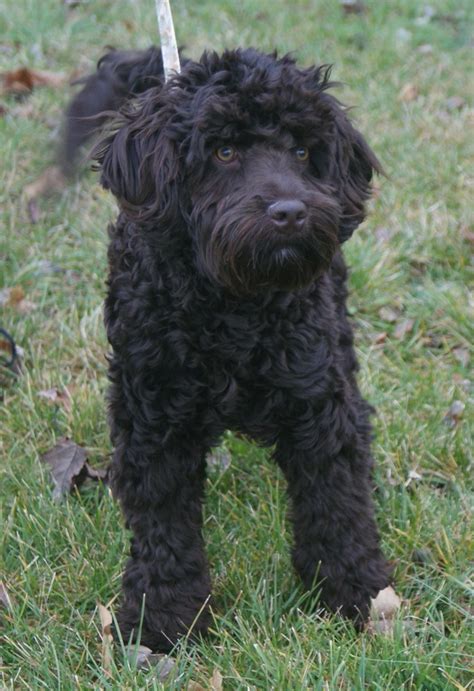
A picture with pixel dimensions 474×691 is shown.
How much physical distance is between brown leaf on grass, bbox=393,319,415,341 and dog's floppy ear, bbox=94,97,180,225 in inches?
81.4

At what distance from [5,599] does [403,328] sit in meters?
2.31

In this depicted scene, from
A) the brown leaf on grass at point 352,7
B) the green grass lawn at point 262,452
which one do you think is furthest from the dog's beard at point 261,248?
the brown leaf on grass at point 352,7

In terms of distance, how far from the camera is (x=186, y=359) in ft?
9.46

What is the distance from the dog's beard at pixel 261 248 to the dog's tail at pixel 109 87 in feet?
3.40

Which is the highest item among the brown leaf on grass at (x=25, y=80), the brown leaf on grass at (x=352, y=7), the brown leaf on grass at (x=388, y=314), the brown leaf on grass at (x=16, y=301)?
the brown leaf on grass at (x=352, y=7)

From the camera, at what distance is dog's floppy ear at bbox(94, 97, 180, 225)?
110 inches

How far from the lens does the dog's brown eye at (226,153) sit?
2.73 metres

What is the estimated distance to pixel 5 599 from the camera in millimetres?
3123

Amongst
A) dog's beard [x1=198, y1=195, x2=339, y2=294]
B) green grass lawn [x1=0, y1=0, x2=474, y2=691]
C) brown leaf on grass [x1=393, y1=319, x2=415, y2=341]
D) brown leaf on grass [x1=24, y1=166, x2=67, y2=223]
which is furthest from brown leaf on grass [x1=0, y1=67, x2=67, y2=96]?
dog's beard [x1=198, y1=195, x2=339, y2=294]

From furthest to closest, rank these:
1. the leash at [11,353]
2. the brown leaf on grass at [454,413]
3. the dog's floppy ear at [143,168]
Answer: the leash at [11,353] < the brown leaf on grass at [454,413] < the dog's floppy ear at [143,168]

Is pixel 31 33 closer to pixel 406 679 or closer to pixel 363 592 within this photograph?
pixel 363 592

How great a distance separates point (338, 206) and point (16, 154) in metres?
3.51

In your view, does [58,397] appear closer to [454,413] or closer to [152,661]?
[152,661]

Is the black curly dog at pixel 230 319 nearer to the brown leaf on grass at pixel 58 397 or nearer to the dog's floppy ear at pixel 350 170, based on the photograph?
the dog's floppy ear at pixel 350 170
